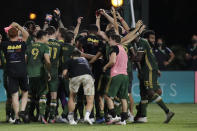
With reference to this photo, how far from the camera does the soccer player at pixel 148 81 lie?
18219mm

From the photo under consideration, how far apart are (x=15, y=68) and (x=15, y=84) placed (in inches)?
15.5

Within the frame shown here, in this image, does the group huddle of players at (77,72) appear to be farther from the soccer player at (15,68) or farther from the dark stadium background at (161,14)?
the dark stadium background at (161,14)

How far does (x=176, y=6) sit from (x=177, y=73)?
→ 1743cm

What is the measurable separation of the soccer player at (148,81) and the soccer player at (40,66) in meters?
2.22

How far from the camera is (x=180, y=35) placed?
4509 cm

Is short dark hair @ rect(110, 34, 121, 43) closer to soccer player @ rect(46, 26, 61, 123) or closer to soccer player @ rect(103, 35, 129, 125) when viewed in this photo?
soccer player @ rect(103, 35, 129, 125)

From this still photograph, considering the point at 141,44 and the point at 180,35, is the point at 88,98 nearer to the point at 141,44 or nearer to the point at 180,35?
the point at 141,44

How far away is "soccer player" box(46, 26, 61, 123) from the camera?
18.5 m

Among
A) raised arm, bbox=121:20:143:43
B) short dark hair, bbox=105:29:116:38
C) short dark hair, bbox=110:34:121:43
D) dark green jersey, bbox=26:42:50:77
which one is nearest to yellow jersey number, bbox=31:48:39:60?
dark green jersey, bbox=26:42:50:77

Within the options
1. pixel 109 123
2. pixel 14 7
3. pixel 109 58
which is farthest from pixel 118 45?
pixel 14 7

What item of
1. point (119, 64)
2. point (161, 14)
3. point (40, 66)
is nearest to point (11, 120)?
point (40, 66)

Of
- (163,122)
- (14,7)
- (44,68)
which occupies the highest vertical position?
(14,7)

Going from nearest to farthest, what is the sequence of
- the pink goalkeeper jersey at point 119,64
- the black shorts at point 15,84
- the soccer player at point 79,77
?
the soccer player at point 79,77
the pink goalkeeper jersey at point 119,64
the black shorts at point 15,84

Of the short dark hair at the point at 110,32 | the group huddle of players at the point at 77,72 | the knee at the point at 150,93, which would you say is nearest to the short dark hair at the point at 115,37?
the group huddle of players at the point at 77,72
